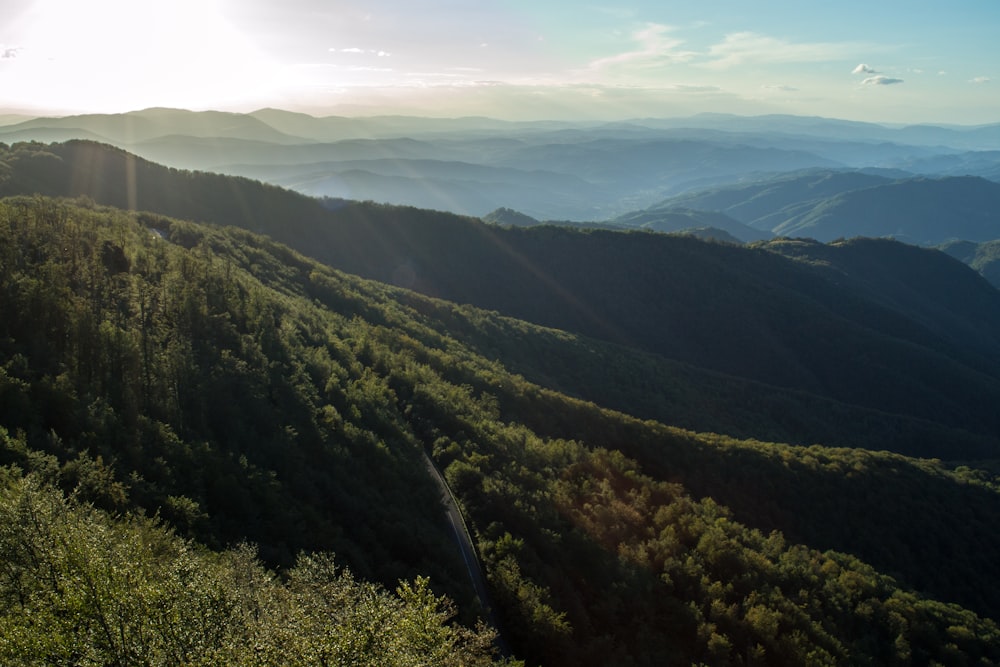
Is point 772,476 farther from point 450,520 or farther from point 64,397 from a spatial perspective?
point 64,397

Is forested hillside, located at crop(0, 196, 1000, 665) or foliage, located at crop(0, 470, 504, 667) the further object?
forested hillside, located at crop(0, 196, 1000, 665)

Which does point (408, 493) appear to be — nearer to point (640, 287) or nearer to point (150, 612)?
point (150, 612)

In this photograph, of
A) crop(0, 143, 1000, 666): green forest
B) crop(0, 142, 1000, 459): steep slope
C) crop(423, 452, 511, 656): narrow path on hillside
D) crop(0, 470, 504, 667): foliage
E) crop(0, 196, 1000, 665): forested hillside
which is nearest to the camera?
crop(0, 470, 504, 667): foliage

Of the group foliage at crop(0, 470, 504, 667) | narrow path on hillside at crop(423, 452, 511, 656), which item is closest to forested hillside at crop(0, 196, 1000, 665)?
foliage at crop(0, 470, 504, 667)

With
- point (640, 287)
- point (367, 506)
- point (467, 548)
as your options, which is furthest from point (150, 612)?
point (640, 287)

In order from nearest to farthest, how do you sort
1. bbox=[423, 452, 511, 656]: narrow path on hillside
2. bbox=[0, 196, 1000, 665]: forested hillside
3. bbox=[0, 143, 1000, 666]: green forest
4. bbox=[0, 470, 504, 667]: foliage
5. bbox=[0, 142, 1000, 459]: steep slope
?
1. bbox=[0, 470, 504, 667]: foliage
2. bbox=[0, 143, 1000, 666]: green forest
3. bbox=[0, 196, 1000, 665]: forested hillside
4. bbox=[423, 452, 511, 656]: narrow path on hillside
5. bbox=[0, 142, 1000, 459]: steep slope

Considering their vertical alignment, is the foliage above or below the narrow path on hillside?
above

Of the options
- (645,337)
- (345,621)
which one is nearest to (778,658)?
(345,621)

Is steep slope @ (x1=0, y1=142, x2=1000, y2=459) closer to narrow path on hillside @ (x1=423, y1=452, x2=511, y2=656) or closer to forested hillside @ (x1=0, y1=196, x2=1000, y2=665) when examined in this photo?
forested hillside @ (x1=0, y1=196, x2=1000, y2=665)
